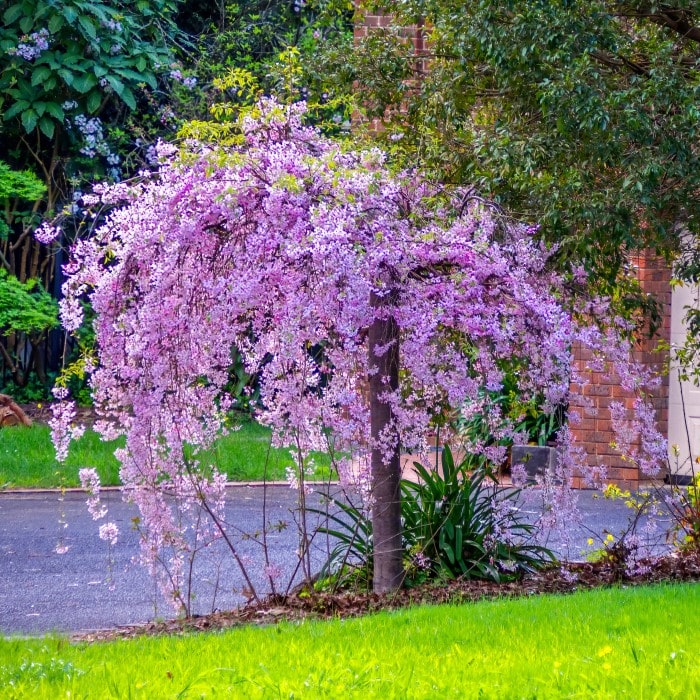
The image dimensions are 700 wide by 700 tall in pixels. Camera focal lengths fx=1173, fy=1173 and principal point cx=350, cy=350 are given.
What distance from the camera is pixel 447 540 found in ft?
27.3

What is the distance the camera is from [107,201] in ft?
22.2

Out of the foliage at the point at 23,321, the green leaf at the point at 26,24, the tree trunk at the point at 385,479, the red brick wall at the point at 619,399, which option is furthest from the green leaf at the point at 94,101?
the tree trunk at the point at 385,479

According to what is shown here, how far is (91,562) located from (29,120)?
1021 centimetres

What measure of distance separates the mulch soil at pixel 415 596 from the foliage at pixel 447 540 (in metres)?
0.15

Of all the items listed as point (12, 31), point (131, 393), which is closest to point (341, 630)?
point (131, 393)

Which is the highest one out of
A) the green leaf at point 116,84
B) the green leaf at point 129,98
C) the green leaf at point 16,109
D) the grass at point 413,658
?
the green leaf at point 116,84

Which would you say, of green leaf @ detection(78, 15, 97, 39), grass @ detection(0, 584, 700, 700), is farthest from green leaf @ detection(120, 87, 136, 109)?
grass @ detection(0, 584, 700, 700)

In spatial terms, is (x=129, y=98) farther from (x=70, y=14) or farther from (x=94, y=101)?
(x=70, y=14)

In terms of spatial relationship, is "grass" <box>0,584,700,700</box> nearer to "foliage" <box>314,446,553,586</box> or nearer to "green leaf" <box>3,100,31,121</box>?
"foliage" <box>314,446,553,586</box>

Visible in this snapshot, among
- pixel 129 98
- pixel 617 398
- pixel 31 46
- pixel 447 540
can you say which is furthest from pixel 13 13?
pixel 447 540

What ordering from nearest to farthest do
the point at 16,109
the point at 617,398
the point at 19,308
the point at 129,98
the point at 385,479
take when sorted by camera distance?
1. the point at 385,479
2. the point at 617,398
3. the point at 19,308
4. the point at 16,109
5. the point at 129,98

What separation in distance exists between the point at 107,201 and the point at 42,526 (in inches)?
229

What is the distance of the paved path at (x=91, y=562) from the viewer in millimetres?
8227

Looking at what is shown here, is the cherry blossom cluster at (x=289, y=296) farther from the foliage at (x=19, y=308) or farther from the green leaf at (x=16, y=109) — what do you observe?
the green leaf at (x=16, y=109)
